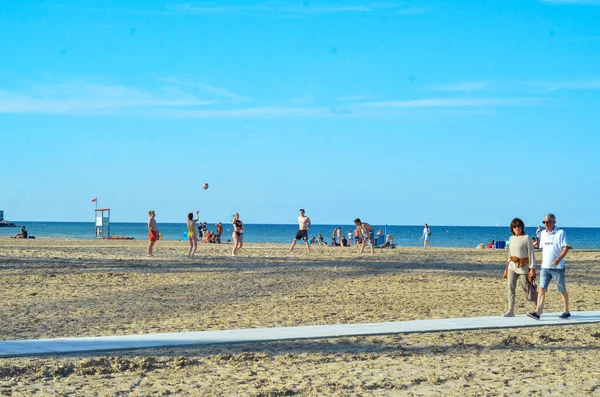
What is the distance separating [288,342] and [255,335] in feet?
1.76

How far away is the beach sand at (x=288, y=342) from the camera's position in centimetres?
759

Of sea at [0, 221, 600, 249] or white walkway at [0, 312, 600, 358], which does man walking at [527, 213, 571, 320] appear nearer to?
white walkway at [0, 312, 600, 358]

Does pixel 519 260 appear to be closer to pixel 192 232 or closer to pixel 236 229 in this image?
pixel 192 232

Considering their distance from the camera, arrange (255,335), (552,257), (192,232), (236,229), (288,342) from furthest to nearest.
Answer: (236,229), (192,232), (552,257), (255,335), (288,342)

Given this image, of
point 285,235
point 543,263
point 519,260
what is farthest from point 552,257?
point 285,235

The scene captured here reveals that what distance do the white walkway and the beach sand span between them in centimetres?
27

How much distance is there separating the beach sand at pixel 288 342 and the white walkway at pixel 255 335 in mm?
272

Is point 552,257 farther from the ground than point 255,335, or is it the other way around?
point 552,257

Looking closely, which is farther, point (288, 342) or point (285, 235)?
point (285, 235)

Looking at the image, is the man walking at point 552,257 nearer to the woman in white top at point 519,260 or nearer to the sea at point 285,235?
the woman in white top at point 519,260

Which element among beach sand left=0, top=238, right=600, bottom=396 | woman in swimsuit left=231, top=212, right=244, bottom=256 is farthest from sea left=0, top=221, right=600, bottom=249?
beach sand left=0, top=238, right=600, bottom=396

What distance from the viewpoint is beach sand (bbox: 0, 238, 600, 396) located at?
7590 millimetres

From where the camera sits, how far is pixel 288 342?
389 inches

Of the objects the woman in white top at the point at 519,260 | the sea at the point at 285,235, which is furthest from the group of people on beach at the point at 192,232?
the sea at the point at 285,235
